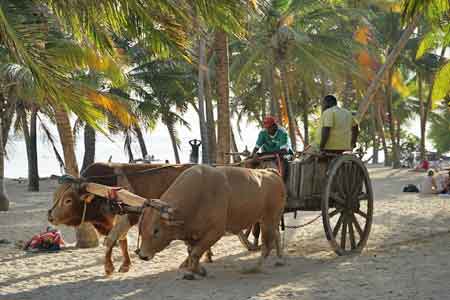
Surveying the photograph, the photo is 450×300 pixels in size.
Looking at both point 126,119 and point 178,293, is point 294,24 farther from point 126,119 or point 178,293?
point 178,293

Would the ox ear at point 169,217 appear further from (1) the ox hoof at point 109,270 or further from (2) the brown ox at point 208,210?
(1) the ox hoof at point 109,270

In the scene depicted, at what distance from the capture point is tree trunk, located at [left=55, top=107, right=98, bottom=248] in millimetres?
11352

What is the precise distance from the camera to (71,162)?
37.9 ft

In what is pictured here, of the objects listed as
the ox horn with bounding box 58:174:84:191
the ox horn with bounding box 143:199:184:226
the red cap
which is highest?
the red cap

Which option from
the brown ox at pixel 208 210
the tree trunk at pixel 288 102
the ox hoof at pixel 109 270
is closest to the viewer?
the brown ox at pixel 208 210

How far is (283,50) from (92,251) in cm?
1655

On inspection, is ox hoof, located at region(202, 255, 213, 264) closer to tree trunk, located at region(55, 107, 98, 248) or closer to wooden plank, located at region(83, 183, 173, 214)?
wooden plank, located at region(83, 183, 173, 214)

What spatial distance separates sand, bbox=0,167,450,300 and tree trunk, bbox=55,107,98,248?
0.22m

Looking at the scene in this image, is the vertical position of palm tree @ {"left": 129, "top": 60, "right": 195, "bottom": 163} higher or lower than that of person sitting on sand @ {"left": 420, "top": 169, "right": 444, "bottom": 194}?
higher

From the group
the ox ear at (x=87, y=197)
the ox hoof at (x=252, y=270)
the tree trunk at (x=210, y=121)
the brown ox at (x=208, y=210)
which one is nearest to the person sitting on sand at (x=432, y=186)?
the tree trunk at (x=210, y=121)

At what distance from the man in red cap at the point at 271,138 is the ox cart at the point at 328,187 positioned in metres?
0.29

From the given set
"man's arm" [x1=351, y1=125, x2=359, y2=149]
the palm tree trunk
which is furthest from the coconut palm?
"man's arm" [x1=351, y1=125, x2=359, y2=149]

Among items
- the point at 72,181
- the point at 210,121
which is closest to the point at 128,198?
the point at 72,181

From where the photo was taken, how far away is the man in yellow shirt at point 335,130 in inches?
388
